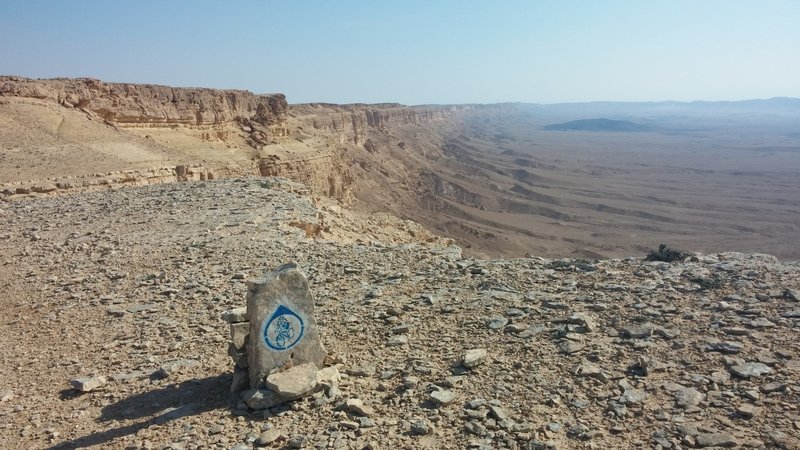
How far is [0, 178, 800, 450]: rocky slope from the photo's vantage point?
4.02 metres

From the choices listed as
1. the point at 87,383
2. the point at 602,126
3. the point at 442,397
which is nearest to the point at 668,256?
the point at 442,397

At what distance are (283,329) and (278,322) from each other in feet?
0.26

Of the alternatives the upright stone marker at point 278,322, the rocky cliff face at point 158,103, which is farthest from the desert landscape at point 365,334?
the rocky cliff face at point 158,103

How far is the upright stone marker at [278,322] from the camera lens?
450cm

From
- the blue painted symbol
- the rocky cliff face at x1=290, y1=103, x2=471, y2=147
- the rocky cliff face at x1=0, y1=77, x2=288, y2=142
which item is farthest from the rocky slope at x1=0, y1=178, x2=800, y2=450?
the rocky cliff face at x1=290, y1=103, x2=471, y2=147

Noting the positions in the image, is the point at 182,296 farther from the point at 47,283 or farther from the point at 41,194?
the point at 41,194

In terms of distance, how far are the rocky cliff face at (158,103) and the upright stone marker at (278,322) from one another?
2223cm

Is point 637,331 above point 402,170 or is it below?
above

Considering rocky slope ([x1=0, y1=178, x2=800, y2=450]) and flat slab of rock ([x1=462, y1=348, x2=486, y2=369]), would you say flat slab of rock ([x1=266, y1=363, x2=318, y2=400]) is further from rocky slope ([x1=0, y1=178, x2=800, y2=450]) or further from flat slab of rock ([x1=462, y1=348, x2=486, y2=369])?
flat slab of rock ([x1=462, y1=348, x2=486, y2=369])

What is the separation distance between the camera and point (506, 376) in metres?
4.67

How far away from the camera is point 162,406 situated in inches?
180

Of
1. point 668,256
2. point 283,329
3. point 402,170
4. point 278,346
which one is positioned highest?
point 283,329

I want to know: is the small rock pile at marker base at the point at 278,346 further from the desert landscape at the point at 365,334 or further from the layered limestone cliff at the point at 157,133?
the layered limestone cliff at the point at 157,133

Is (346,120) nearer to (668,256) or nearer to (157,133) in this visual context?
(157,133)
